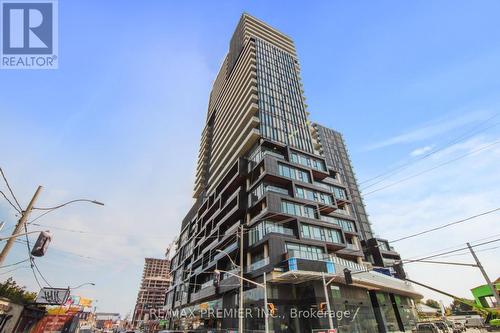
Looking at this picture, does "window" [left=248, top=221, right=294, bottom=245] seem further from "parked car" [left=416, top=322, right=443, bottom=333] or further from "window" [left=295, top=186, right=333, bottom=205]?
"parked car" [left=416, top=322, right=443, bottom=333]

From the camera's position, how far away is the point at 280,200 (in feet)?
122

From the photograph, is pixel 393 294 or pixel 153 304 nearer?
pixel 393 294

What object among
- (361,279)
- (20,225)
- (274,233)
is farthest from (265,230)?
(20,225)

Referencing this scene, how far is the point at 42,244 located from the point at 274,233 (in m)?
27.1

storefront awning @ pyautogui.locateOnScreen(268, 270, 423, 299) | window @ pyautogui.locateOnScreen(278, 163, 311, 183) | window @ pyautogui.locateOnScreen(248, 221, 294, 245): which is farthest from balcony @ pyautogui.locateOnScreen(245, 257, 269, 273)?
window @ pyautogui.locateOnScreen(278, 163, 311, 183)

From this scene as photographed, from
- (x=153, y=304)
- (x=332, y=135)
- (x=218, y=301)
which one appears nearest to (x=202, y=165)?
(x=218, y=301)

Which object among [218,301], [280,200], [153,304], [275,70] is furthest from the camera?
[153,304]

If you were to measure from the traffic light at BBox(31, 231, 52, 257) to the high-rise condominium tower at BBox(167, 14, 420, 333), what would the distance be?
42.5 feet

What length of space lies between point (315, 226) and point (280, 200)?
23.3 ft

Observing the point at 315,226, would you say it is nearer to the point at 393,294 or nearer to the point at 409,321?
the point at 393,294

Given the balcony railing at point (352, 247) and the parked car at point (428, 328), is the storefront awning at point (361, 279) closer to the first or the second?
the parked car at point (428, 328)

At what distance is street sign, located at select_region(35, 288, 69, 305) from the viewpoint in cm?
3266

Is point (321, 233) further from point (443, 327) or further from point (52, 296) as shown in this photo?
point (52, 296)

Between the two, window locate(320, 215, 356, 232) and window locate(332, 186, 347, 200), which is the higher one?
window locate(332, 186, 347, 200)
